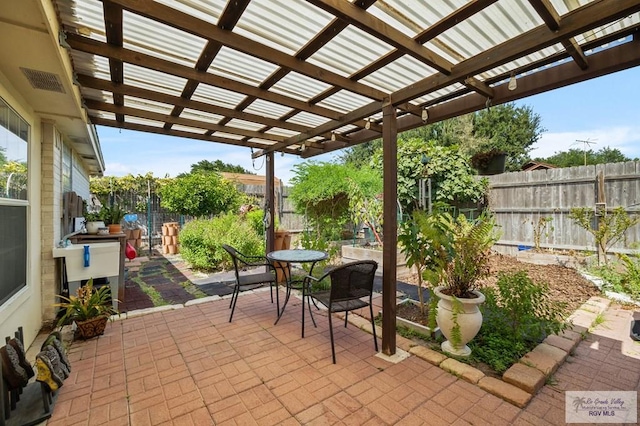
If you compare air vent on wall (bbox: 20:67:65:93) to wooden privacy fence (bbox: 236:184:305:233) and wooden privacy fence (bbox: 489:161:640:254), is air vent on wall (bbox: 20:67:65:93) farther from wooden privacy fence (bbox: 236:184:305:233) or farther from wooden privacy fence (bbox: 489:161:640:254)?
wooden privacy fence (bbox: 489:161:640:254)

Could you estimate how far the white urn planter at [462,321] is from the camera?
8.09ft

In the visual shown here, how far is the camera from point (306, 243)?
15.7ft

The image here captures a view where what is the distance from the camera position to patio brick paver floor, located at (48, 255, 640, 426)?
5.93 feet

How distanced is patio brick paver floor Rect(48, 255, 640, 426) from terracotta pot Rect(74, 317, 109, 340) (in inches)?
3.9

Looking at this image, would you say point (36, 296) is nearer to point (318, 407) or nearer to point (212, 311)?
point (212, 311)

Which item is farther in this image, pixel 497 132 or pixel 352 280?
pixel 497 132

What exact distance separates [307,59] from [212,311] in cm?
296

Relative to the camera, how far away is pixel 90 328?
2.84m

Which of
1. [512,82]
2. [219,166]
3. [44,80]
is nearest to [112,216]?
[44,80]

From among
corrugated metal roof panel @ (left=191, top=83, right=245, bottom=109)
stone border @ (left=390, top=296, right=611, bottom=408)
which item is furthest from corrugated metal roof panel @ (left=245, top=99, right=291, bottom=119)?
stone border @ (left=390, top=296, right=611, bottom=408)

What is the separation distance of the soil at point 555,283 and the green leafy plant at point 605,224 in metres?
0.69

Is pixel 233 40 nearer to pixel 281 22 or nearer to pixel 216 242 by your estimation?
pixel 281 22

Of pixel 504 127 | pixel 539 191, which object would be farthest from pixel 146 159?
pixel 539 191

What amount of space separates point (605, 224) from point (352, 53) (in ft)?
17.5
